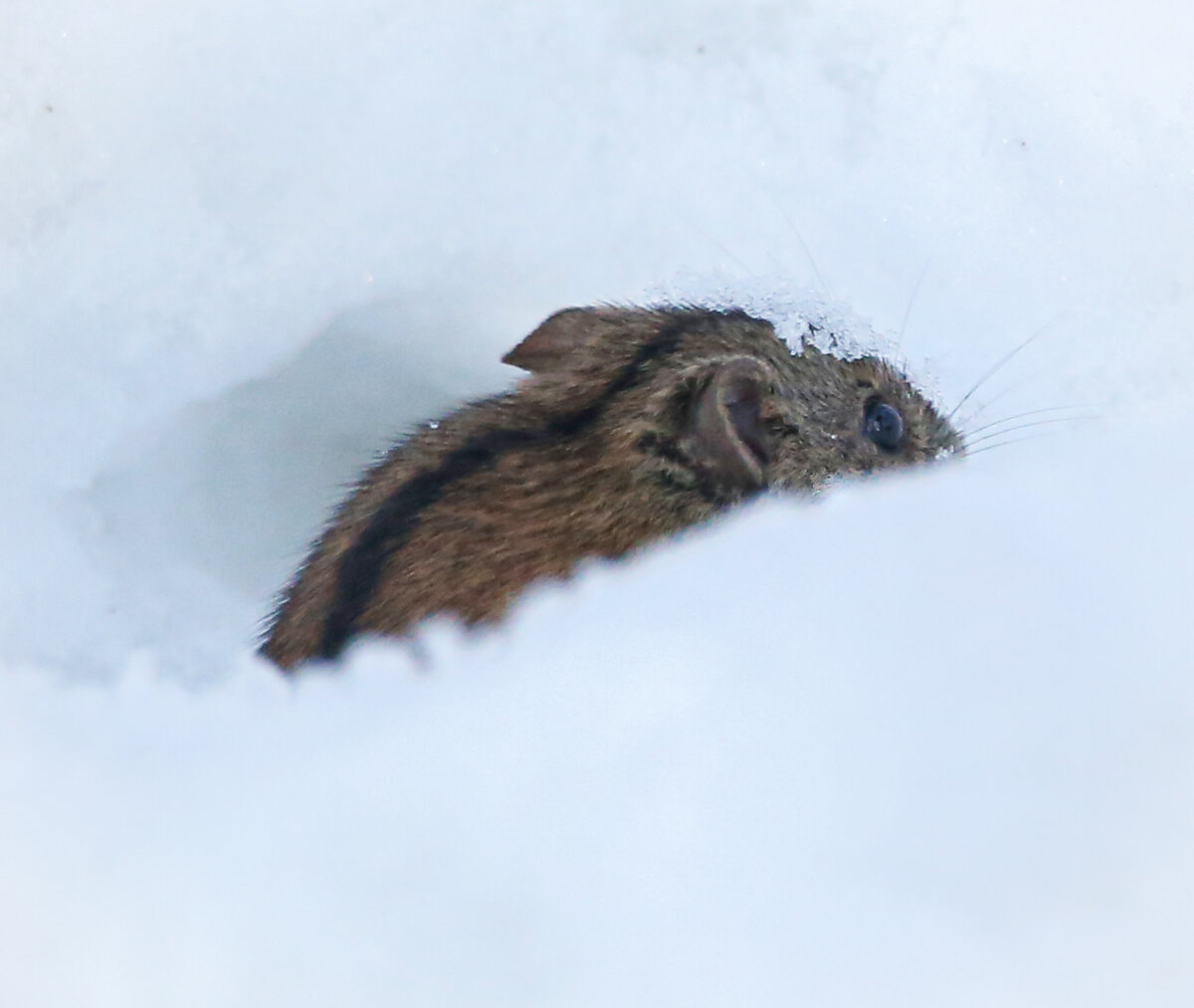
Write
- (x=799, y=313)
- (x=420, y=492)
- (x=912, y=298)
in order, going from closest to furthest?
(x=420, y=492)
(x=912, y=298)
(x=799, y=313)

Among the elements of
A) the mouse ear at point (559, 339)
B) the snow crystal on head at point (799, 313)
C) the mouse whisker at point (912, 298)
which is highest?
the mouse ear at point (559, 339)

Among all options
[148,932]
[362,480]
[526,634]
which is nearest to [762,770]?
[526,634]

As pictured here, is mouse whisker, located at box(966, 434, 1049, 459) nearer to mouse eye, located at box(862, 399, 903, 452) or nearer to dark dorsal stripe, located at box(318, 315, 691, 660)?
mouse eye, located at box(862, 399, 903, 452)

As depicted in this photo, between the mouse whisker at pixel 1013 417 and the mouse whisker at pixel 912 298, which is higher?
the mouse whisker at pixel 912 298

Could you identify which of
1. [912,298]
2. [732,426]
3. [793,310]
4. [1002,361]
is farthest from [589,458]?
[1002,361]

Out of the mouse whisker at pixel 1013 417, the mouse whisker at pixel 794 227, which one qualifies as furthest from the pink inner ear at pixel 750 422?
the mouse whisker at pixel 1013 417

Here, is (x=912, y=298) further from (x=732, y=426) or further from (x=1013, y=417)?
(x=732, y=426)

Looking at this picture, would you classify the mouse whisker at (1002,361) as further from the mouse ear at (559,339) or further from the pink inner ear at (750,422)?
the mouse ear at (559,339)
